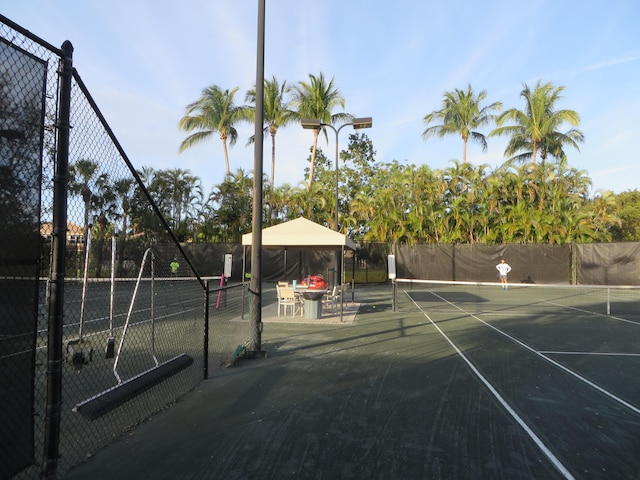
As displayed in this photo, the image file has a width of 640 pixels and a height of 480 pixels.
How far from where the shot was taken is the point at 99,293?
58.2 ft

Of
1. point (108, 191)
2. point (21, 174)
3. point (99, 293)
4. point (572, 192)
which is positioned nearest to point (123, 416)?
point (108, 191)

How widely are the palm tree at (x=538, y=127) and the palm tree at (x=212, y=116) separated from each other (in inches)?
814

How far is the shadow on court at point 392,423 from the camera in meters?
3.43

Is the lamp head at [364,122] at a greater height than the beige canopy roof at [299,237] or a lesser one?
greater

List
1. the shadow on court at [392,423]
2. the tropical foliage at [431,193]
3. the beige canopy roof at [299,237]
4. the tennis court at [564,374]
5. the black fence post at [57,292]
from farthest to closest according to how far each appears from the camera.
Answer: the tropical foliage at [431,193]
the beige canopy roof at [299,237]
the tennis court at [564,374]
the shadow on court at [392,423]
the black fence post at [57,292]

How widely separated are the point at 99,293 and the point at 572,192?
28.6 meters

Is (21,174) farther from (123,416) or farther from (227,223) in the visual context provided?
(227,223)

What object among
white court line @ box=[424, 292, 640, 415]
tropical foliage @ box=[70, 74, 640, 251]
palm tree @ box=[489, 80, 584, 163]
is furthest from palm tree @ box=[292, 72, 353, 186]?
white court line @ box=[424, 292, 640, 415]

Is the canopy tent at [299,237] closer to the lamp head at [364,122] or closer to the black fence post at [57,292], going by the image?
the lamp head at [364,122]

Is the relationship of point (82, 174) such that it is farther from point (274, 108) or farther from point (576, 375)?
point (274, 108)

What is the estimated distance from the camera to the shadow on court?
11.3 ft

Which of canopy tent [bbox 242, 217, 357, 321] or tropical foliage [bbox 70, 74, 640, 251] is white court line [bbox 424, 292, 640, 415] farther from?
tropical foliage [bbox 70, 74, 640, 251]

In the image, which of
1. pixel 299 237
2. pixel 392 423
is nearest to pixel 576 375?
pixel 392 423

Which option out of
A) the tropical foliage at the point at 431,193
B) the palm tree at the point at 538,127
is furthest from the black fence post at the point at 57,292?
the palm tree at the point at 538,127
